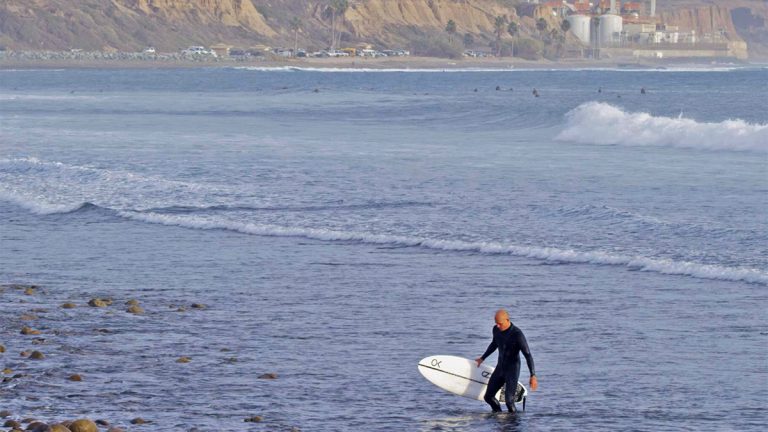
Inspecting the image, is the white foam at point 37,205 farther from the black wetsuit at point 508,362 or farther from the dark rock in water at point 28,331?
the black wetsuit at point 508,362

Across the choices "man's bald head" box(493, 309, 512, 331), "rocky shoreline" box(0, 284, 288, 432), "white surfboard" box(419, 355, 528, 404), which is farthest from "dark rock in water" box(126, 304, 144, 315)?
"man's bald head" box(493, 309, 512, 331)

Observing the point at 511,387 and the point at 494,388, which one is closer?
the point at 511,387

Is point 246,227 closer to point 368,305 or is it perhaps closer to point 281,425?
point 368,305

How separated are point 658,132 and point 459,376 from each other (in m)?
42.0

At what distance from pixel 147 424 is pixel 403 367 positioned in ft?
11.8

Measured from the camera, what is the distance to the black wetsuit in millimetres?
13789

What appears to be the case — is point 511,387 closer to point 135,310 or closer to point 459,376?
point 459,376

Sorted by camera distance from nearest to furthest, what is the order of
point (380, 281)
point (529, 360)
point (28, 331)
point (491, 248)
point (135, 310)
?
1. point (529, 360)
2. point (28, 331)
3. point (135, 310)
4. point (380, 281)
5. point (491, 248)

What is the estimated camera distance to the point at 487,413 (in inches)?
558

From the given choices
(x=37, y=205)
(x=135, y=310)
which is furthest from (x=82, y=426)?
(x=37, y=205)

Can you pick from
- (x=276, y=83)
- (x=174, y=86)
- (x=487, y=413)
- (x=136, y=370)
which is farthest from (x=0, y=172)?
(x=276, y=83)

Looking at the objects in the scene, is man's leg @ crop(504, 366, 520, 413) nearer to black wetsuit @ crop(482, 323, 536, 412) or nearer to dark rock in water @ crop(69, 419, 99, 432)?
black wetsuit @ crop(482, 323, 536, 412)

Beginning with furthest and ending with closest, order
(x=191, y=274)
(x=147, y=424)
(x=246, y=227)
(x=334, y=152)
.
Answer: (x=334, y=152), (x=246, y=227), (x=191, y=274), (x=147, y=424)

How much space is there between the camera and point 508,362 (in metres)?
13.9
